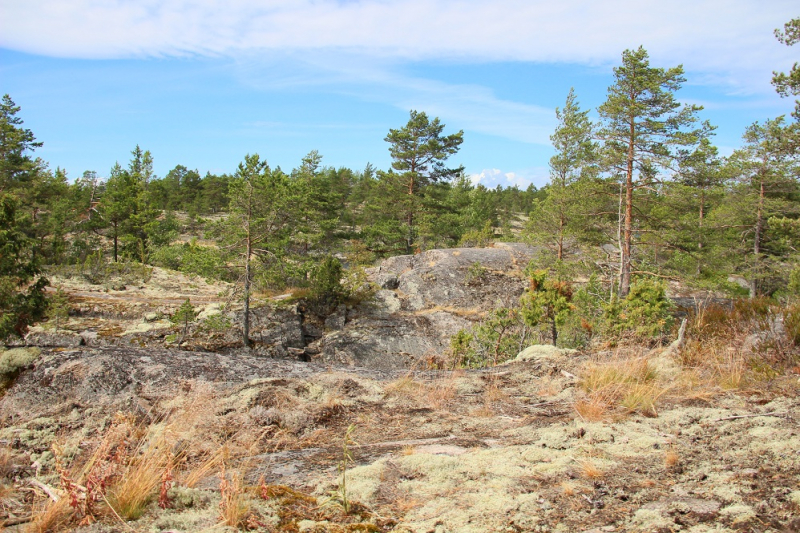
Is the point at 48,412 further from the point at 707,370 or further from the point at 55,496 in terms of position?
the point at 707,370

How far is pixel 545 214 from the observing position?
24.4 m

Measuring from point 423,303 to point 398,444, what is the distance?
19.4 metres

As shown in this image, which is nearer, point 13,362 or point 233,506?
point 233,506

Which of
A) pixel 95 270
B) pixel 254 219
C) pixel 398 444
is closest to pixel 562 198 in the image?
pixel 254 219

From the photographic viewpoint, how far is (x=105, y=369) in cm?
586

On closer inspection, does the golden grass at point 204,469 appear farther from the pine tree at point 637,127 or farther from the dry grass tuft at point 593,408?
the pine tree at point 637,127

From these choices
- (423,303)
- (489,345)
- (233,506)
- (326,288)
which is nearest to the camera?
(233,506)

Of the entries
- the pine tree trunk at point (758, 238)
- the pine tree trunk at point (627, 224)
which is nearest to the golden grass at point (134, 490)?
the pine tree trunk at point (627, 224)

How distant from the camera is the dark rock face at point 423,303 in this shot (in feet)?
61.1

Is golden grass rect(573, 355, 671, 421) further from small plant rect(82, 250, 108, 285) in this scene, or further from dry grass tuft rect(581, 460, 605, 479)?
small plant rect(82, 250, 108, 285)

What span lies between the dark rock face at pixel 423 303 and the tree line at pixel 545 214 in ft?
8.17

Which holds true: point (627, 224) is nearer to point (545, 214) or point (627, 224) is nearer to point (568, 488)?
point (545, 214)

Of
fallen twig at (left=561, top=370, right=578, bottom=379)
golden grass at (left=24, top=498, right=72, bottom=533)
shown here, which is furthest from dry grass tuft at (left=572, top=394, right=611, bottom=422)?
golden grass at (left=24, top=498, right=72, bottom=533)

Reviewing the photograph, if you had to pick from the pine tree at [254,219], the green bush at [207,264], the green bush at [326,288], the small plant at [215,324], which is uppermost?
the pine tree at [254,219]
